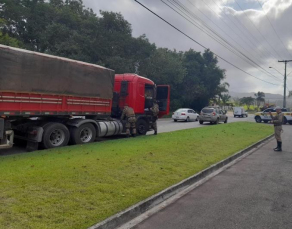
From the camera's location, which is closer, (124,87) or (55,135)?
(55,135)

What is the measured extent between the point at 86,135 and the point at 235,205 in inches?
289

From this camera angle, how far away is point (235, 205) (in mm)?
5008

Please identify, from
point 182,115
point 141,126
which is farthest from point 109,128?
point 182,115

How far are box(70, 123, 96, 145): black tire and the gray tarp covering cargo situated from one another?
126 cm

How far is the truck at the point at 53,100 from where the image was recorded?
27.4 feet

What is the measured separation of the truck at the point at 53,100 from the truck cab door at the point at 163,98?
219 centimetres

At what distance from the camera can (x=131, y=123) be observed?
41.9ft

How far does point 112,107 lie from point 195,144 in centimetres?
451

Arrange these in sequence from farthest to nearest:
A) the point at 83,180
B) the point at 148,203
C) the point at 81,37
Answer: the point at 81,37 → the point at 83,180 → the point at 148,203

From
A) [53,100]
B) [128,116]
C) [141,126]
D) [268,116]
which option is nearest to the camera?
[53,100]

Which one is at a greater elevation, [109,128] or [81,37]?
[81,37]

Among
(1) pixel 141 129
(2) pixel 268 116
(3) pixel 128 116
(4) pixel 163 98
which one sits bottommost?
(1) pixel 141 129

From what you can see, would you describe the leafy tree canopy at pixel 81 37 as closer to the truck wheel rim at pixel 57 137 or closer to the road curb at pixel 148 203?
the truck wheel rim at pixel 57 137

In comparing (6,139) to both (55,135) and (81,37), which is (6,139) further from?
(81,37)
